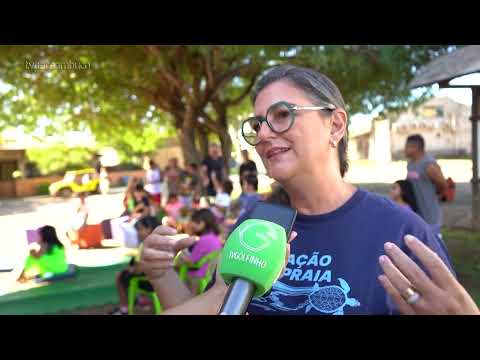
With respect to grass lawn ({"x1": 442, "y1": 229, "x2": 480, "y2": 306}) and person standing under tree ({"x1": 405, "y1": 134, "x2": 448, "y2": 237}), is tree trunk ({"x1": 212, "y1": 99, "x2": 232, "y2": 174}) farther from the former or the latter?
person standing under tree ({"x1": 405, "y1": 134, "x2": 448, "y2": 237})

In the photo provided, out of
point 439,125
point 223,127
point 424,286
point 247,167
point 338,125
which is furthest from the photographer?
point 439,125

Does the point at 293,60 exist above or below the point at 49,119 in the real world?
above

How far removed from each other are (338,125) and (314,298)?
526mm

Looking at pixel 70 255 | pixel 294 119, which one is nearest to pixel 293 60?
pixel 70 255

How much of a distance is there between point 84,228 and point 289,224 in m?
7.65

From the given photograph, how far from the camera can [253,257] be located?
83 cm

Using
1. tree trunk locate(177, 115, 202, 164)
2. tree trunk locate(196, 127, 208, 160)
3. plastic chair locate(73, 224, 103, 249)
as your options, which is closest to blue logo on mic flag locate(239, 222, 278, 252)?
plastic chair locate(73, 224, 103, 249)

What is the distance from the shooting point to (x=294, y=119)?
1.22 m

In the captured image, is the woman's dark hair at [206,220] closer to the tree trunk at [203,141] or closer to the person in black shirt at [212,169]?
the person in black shirt at [212,169]

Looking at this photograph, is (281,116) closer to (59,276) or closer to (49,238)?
(49,238)

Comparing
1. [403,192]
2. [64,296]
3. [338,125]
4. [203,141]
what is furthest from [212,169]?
[338,125]

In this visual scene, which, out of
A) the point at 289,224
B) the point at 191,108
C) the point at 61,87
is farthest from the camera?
the point at 191,108

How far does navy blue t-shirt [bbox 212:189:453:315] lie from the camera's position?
1.14 meters

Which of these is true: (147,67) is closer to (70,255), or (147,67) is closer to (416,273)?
(70,255)
